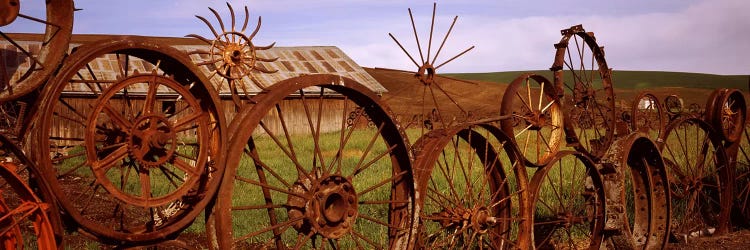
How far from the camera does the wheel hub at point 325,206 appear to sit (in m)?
4.18

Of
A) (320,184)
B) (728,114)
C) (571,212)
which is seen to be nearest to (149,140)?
(320,184)

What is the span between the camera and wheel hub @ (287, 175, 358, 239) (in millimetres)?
4176

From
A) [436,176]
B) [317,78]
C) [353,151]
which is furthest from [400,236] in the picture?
[353,151]

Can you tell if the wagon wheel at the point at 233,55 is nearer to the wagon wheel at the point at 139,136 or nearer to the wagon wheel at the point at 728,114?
the wagon wheel at the point at 139,136

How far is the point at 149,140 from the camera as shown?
3.39 m

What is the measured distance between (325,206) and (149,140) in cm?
127

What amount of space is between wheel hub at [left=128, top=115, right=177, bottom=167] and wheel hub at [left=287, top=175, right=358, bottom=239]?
915 mm

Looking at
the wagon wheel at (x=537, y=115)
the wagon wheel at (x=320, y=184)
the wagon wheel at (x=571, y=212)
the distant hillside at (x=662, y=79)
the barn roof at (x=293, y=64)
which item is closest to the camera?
the wagon wheel at (x=320, y=184)

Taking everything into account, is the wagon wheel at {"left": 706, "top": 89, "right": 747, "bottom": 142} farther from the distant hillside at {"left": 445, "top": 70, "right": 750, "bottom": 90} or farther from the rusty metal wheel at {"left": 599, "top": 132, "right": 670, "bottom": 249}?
the distant hillside at {"left": 445, "top": 70, "right": 750, "bottom": 90}

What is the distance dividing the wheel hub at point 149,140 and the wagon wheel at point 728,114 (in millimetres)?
6985

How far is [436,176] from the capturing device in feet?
38.4

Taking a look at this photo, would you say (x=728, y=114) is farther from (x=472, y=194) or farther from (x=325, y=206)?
(x=325, y=206)

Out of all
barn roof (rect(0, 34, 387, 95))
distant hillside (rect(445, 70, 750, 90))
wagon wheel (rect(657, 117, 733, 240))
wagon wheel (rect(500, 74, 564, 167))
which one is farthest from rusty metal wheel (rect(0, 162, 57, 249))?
distant hillside (rect(445, 70, 750, 90))

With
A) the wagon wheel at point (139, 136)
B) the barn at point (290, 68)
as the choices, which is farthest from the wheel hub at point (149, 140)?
the barn at point (290, 68)
